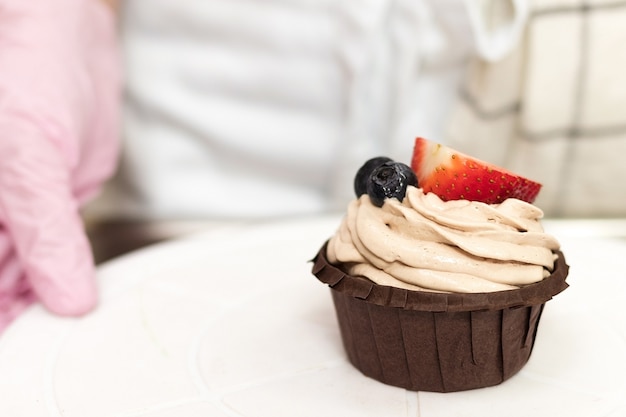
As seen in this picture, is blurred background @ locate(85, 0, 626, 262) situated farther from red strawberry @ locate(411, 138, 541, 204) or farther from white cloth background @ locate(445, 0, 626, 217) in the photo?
red strawberry @ locate(411, 138, 541, 204)

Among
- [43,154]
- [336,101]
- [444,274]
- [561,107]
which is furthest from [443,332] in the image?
[336,101]

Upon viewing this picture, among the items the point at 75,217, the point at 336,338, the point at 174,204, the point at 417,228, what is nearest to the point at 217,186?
the point at 174,204

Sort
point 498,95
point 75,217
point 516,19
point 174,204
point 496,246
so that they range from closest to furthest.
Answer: point 496,246 < point 75,217 < point 516,19 < point 498,95 < point 174,204

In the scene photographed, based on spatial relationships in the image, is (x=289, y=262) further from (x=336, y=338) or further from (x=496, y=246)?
(x=496, y=246)

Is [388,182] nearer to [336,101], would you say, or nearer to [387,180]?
[387,180]

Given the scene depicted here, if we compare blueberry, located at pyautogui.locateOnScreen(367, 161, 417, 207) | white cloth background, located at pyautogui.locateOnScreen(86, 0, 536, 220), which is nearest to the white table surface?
blueberry, located at pyautogui.locateOnScreen(367, 161, 417, 207)
